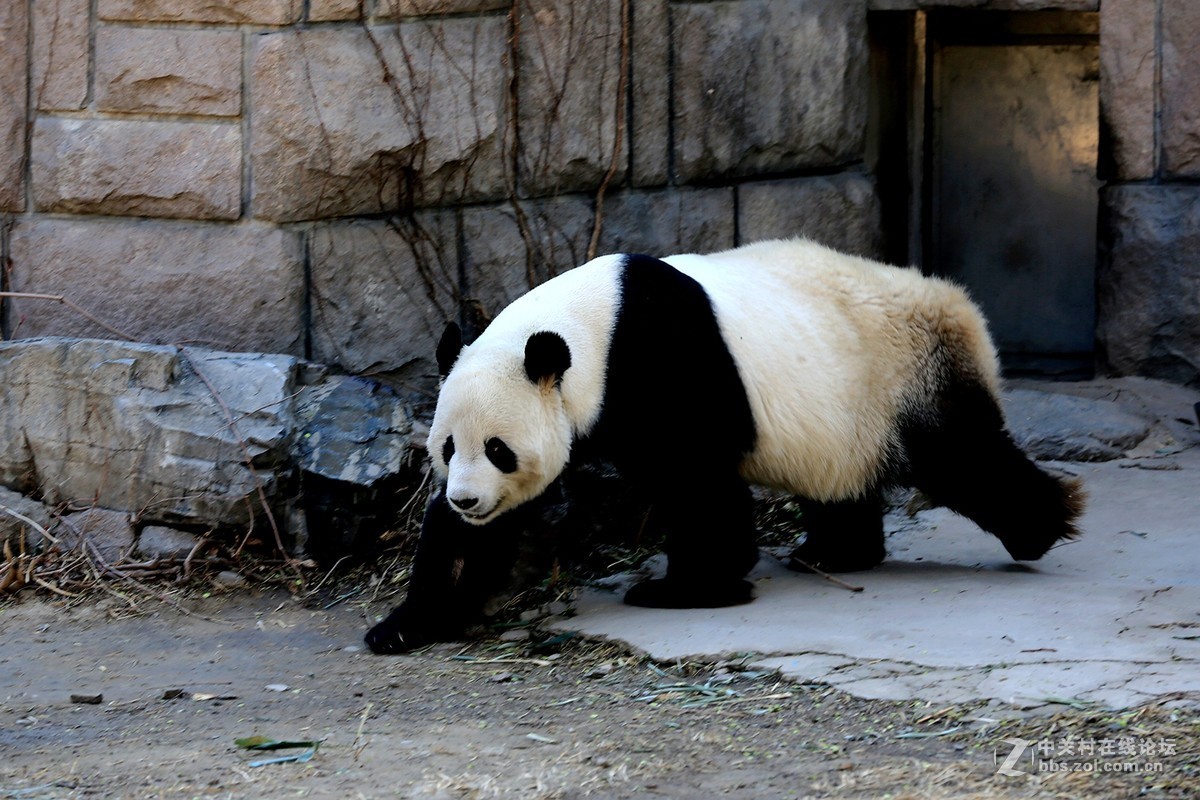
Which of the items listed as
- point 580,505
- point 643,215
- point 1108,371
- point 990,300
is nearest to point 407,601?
point 580,505

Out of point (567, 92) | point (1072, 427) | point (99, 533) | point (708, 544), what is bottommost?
point (99, 533)

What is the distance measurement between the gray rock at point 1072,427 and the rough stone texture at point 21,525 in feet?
12.6

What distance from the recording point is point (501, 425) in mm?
4336

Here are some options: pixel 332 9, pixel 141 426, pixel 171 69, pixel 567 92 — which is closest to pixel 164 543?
pixel 141 426

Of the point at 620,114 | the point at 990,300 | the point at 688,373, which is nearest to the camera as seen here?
the point at 688,373

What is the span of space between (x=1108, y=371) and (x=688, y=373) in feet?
9.87

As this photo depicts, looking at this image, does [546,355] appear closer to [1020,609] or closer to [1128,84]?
[1020,609]

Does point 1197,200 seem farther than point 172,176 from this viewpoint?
Yes

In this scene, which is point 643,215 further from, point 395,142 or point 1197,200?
point 1197,200

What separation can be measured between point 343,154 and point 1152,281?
11.8 feet

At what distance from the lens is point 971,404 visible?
194 inches

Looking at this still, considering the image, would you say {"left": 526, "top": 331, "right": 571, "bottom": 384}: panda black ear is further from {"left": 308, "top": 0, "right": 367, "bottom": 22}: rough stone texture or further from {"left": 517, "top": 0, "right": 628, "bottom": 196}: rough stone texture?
{"left": 308, "top": 0, "right": 367, "bottom": 22}: rough stone texture

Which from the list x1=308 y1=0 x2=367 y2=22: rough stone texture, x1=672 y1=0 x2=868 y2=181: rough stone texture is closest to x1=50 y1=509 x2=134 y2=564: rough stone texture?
x1=308 y1=0 x2=367 y2=22: rough stone texture

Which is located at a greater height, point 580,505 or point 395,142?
point 395,142
